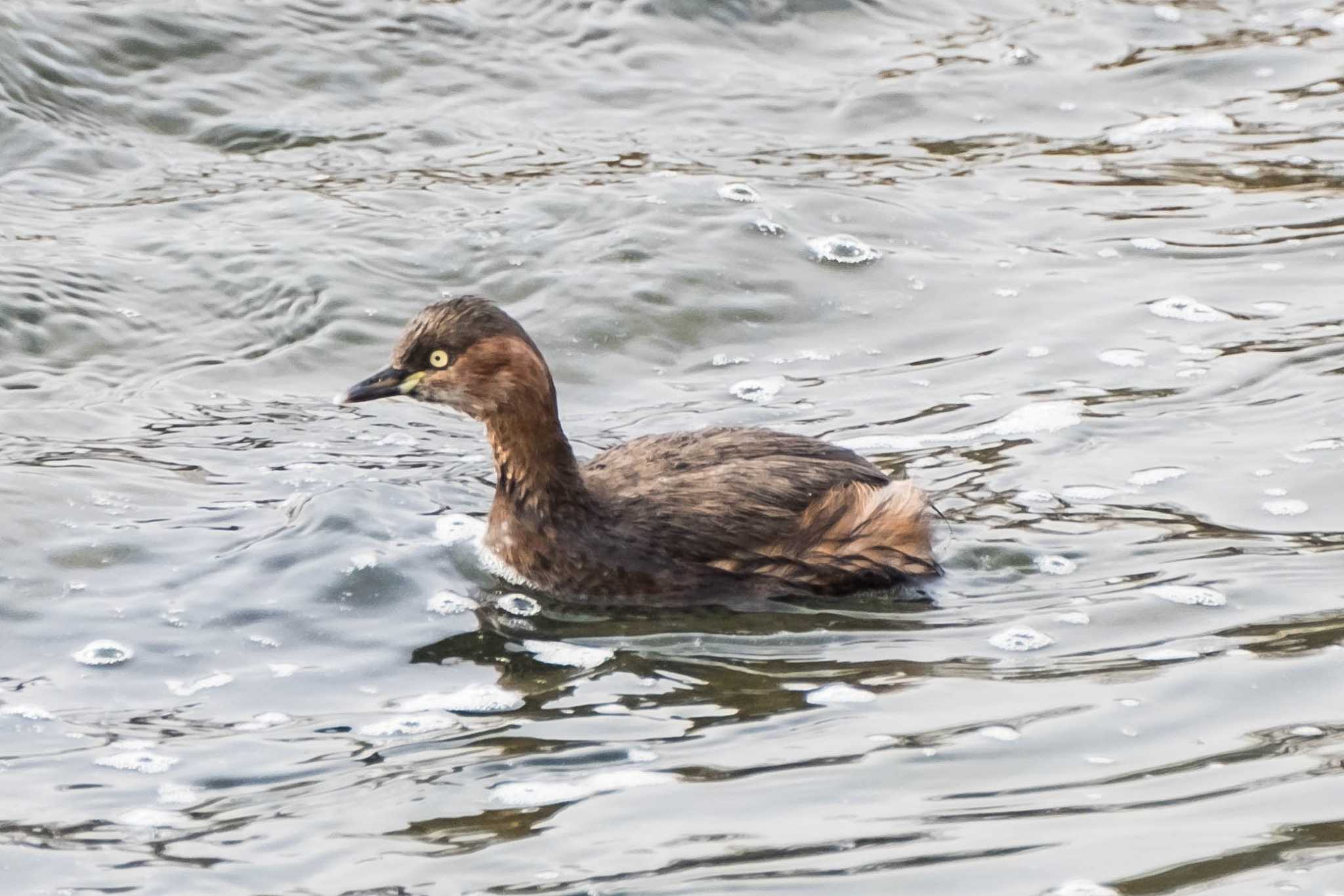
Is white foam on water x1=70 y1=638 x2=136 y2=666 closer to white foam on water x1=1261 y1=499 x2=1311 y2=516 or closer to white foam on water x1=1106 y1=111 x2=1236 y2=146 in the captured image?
white foam on water x1=1261 y1=499 x2=1311 y2=516

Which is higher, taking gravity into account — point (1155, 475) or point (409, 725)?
point (1155, 475)

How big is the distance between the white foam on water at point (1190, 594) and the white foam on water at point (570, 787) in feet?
6.36

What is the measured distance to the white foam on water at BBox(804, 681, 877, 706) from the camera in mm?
5527

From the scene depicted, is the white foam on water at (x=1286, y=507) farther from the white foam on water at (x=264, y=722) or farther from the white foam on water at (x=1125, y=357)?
the white foam on water at (x=264, y=722)

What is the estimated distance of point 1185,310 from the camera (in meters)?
9.00

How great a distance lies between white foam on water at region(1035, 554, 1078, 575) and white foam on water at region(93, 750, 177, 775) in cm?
289

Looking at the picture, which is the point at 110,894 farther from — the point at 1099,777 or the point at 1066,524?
the point at 1066,524

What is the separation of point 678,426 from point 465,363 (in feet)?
5.78

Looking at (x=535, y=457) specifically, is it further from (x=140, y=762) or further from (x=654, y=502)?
(x=140, y=762)

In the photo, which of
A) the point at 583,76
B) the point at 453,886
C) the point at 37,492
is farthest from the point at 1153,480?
the point at 583,76

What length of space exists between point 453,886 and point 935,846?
112 cm

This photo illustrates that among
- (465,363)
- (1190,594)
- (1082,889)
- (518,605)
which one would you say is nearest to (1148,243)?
(1190,594)

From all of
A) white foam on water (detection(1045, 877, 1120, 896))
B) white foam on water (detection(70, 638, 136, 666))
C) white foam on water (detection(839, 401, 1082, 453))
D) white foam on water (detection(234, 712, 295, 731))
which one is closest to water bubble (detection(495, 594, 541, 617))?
white foam on water (detection(234, 712, 295, 731))

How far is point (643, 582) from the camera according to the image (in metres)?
6.46
